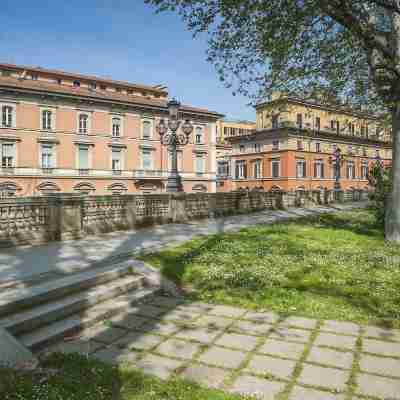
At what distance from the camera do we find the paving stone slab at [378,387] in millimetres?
3297

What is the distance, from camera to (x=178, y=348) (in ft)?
14.0

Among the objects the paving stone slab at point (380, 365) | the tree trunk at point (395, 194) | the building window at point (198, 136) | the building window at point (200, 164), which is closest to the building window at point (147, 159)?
the building window at point (200, 164)

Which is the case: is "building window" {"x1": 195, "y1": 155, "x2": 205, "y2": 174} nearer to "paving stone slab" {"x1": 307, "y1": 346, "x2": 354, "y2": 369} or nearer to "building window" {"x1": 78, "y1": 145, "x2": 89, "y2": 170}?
"building window" {"x1": 78, "y1": 145, "x2": 89, "y2": 170}

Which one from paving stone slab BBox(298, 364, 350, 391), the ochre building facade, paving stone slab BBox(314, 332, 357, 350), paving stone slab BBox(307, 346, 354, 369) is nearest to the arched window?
the ochre building facade

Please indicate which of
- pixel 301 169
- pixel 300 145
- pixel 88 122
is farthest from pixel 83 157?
pixel 301 169

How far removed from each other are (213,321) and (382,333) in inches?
86.2

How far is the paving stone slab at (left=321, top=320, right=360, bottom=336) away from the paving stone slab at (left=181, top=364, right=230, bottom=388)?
182 cm

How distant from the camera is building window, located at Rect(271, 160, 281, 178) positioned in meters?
53.3

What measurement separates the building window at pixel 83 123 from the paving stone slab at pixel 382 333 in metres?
39.6

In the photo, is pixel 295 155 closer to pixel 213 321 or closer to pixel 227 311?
pixel 227 311

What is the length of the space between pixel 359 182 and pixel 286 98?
5181cm

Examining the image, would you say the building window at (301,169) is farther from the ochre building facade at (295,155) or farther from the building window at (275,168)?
the building window at (275,168)

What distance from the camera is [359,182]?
61.8 m

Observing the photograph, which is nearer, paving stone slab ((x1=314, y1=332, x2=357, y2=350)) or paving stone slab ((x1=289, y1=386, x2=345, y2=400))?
paving stone slab ((x1=289, y1=386, x2=345, y2=400))
